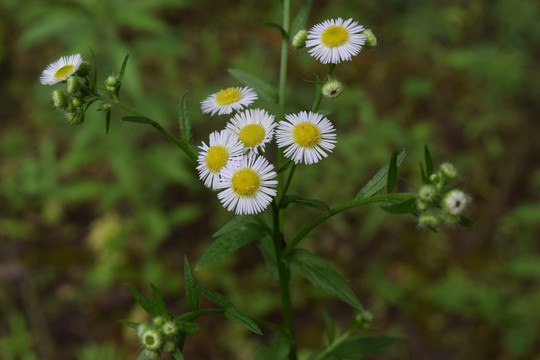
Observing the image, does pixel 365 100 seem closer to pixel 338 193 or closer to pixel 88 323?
pixel 338 193

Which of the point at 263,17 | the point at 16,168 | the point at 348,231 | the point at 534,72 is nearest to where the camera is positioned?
the point at 348,231

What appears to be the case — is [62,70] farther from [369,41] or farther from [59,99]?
[369,41]

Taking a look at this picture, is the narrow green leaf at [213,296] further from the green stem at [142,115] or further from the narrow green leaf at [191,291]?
the green stem at [142,115]

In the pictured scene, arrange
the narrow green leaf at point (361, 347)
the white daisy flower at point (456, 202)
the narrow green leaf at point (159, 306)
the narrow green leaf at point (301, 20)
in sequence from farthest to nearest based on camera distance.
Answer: the narrow green leaf at point (361, 347) < the narrow green leaf at point (301, 20) < the narrow green leaf at point (159, 306) < the white daisy flower at point (456, 202)

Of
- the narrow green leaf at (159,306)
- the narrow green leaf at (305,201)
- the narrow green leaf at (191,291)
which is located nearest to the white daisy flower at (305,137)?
the narrow green leaf at (305,201)

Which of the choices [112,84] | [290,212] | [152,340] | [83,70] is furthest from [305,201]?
[290,212]

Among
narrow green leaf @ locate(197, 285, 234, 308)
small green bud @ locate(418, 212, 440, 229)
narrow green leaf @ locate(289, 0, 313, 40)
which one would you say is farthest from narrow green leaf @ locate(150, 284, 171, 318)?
narrow green leaf @ locate(289, 0, 313, 40)

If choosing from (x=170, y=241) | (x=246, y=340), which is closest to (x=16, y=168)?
(x=170, y=241)
